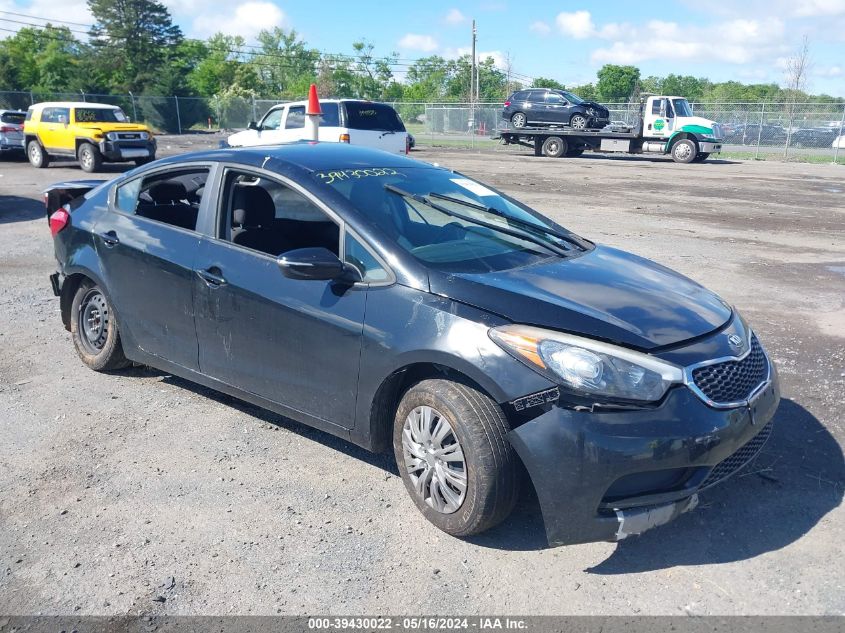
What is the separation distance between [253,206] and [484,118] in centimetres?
4081

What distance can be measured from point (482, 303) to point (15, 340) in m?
4.64

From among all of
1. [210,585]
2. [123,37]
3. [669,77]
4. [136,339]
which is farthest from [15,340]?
[669,77]

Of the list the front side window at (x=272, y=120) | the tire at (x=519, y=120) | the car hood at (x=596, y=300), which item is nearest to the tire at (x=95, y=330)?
the car hood at (x=596, y=300)

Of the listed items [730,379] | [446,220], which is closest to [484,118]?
[446,220]

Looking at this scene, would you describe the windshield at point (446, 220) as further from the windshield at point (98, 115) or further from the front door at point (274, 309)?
the windshield at point (98, 115)

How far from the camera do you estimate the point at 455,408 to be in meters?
3.21

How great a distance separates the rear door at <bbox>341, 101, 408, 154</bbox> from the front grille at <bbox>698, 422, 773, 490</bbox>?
14.9 m

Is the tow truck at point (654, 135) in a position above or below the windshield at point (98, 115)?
below

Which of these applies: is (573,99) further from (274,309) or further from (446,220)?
(274,309)

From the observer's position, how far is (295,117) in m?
19.0

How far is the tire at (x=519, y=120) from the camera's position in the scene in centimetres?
3238

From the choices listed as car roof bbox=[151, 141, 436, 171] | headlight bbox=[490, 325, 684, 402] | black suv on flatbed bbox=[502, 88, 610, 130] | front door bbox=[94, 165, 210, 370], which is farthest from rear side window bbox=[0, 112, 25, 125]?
headlight bbox=[490, 325, 684, 402]

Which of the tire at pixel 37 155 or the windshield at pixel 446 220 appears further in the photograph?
the tire at pixel 37 155

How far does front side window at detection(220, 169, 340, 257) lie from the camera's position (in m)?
4.21
